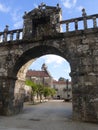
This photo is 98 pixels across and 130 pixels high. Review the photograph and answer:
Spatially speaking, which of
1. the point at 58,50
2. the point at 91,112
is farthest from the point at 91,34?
the point at 91,112

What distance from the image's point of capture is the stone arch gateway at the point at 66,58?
310 inches

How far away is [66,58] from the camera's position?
8781mm

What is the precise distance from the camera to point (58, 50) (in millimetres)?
9039

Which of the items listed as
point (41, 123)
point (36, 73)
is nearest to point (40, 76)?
point (36, 73)

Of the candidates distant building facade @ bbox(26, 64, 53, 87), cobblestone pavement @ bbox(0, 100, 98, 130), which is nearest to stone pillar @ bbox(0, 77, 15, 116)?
cobblestone pavement @ bbox(0, 100, 98, 130)

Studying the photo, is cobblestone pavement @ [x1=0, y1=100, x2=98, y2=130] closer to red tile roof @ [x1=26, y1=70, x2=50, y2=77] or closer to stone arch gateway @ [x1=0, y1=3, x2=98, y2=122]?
stone arch gateway @ [x1=0, y1=3, x2=98, y2=122]


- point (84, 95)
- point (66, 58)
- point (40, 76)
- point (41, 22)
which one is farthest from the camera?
point (40, 76)

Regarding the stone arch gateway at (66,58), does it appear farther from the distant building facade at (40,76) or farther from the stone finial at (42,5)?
the distant building facade at (40,76)

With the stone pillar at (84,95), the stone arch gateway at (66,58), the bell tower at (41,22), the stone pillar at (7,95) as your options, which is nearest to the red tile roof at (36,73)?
the stone arch gateway at (66,58)

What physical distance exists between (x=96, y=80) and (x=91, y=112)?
4.69ft

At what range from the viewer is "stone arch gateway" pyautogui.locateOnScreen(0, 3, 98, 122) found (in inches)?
310

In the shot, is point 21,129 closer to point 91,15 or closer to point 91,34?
point 91,34

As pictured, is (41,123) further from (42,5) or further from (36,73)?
(36,73)

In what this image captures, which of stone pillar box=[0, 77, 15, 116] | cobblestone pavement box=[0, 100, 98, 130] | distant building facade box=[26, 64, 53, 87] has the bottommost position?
cobblestone pavement box=[0, 100, 98, 130]
